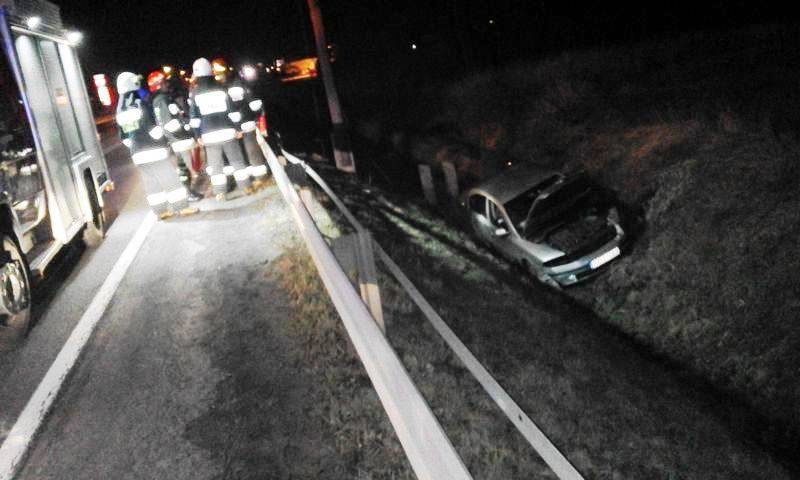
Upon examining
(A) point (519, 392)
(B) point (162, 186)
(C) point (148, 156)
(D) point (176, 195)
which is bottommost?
(A) point (519, 392)

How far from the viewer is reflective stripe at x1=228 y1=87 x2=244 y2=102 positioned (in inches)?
395

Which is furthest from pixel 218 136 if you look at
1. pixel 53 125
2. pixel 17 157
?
pixel 17 157

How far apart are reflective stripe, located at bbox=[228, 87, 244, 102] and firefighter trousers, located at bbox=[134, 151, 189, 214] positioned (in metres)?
1.55

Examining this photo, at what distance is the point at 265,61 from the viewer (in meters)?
70.5

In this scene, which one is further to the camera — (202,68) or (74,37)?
(74,37)

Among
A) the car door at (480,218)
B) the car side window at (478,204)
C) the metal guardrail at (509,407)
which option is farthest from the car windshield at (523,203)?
the metal guardrail at (509,407)

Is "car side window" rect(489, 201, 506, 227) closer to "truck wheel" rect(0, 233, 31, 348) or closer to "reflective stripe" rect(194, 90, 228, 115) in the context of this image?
"reflective stripe" rect(194, 90, 228, 115)

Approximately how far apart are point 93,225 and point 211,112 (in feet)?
7.36

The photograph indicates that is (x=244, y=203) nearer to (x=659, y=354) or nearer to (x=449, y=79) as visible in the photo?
(x=659, y=354)

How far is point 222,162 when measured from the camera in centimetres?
973

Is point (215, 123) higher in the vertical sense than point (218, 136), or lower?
higher

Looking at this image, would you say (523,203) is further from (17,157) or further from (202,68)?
(17,157)

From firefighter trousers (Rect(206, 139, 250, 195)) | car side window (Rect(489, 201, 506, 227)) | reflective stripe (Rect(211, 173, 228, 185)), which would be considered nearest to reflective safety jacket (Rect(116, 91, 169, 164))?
firefighter trousers (Rect(206, 139, 250, 195))

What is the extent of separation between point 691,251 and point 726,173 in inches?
55.1
